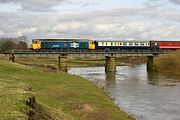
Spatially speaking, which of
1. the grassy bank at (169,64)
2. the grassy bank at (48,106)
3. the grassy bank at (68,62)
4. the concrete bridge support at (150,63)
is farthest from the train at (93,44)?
the grassy bank at (48,106)

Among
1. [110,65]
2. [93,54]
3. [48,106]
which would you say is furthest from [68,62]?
[48,106]

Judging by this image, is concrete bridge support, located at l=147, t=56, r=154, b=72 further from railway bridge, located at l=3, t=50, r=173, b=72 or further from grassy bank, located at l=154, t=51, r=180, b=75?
grassy bank, located at l=154, t=51, r=180, b=75

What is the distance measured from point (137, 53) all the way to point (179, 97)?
57462 millimetres

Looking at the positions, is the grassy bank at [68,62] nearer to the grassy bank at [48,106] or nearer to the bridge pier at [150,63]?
the bridge pier at [150,63]

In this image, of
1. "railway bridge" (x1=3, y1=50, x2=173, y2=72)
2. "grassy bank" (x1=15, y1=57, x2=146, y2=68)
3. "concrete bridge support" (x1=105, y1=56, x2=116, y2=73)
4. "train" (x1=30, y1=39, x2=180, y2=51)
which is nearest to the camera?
"railway bridge" (x1=3, y1=50, x2=173, y2=72)

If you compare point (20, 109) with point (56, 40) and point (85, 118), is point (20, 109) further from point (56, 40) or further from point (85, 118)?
point (56, 40)

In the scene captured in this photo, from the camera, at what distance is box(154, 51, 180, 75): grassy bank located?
8518cm

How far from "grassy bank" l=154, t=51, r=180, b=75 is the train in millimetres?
10873

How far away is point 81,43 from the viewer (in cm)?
10069

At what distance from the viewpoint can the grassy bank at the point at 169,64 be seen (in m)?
85.2

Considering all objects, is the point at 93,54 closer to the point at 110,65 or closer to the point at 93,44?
the point at 110,65

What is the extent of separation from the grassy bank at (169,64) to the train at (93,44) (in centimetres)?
1087

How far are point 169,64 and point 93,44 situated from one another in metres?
23.0

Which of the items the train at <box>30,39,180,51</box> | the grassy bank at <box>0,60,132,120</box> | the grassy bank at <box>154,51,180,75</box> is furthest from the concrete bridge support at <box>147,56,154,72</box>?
the grassy bank at <box>0,60,132,120</box>
